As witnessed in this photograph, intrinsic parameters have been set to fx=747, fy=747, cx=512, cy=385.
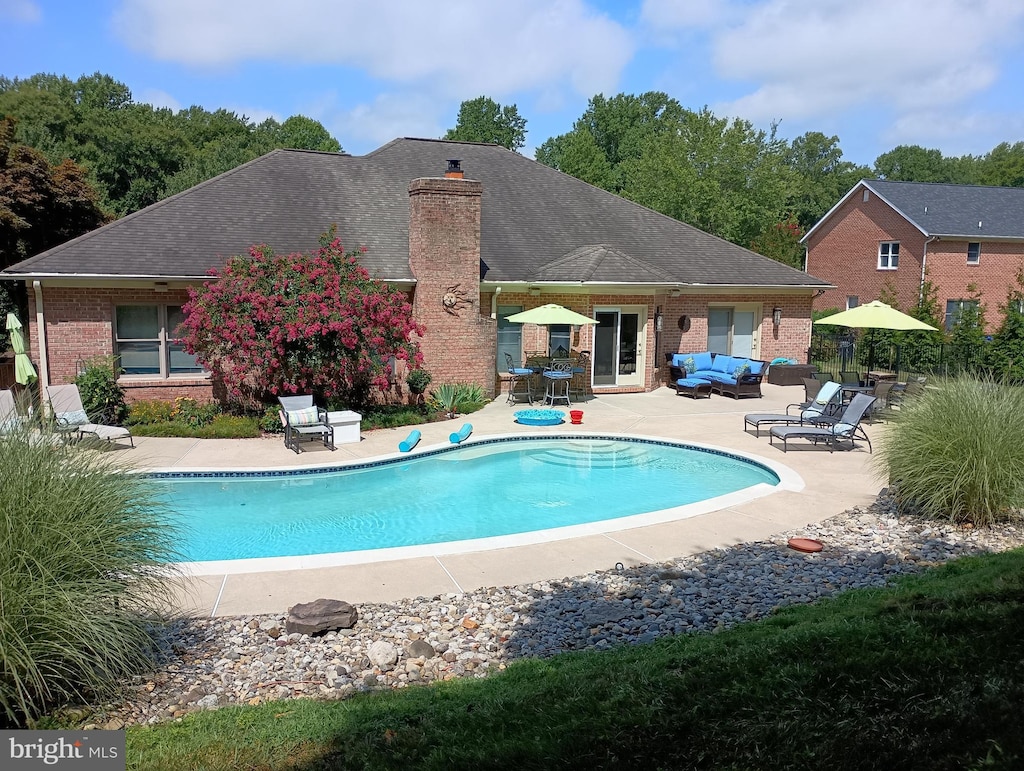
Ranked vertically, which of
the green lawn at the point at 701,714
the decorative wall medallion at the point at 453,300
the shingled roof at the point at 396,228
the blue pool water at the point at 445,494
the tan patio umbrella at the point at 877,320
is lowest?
the blue pool water at the point at 445,494

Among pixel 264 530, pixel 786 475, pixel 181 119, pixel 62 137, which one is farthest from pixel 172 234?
pixel 181 119

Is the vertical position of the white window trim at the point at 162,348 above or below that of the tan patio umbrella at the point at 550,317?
below

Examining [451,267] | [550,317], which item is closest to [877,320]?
[550,317]

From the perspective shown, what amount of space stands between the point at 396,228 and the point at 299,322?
6.12 metres

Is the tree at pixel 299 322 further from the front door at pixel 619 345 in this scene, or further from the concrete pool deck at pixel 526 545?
the front door at pixel 619 345

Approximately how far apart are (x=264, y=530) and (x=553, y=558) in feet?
14.2

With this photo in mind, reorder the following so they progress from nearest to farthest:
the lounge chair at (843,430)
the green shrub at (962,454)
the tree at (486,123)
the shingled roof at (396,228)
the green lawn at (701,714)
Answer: the green lawn at (701,714), the green shrub at (962,454), the lounge chair at (843,430), the shingled roof at (396,228), the tree at (486,123)

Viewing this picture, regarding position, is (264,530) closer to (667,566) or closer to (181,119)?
(667,566)

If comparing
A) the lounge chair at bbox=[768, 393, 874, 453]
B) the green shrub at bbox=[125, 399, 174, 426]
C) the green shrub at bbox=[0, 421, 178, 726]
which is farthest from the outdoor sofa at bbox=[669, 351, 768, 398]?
the green shrub at bbox=[0, 421, 178, 726]

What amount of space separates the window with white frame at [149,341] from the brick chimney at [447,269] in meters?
5.35

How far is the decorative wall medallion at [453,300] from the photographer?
18.1 meters

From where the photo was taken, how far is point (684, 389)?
2066 centimetres

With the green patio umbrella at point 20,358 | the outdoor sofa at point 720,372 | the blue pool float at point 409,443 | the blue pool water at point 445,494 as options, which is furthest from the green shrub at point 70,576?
the outdoor sofa at point 720,372

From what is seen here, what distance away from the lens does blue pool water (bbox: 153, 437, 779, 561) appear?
1011 centimetres
